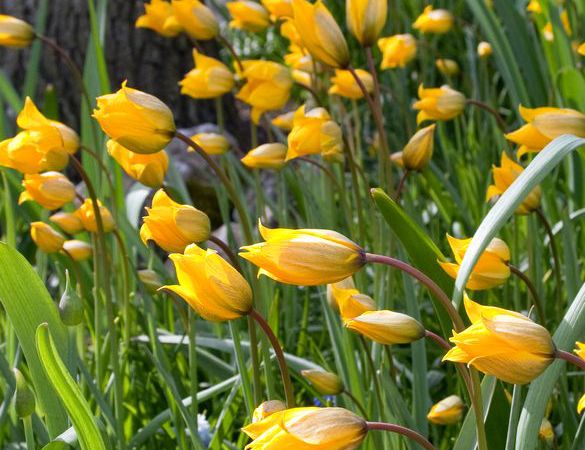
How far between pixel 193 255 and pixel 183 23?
4.25 feet

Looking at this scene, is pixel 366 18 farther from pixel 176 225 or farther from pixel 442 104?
pixel 176 225

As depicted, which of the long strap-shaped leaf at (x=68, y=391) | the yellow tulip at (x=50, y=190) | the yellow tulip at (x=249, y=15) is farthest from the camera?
the yellow tulip at (x=249, y=15)

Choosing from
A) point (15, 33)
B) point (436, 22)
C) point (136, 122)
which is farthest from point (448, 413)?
point (436, 22)

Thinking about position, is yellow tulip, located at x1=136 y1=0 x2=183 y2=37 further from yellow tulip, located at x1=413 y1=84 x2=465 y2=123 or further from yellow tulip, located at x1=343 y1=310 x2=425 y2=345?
yellow tulip, located at x1=343 y1=310 x2=425 y2=345

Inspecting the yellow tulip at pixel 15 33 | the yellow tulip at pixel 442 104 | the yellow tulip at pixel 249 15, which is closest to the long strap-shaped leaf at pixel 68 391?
the yellow tulip at pixel 442 104

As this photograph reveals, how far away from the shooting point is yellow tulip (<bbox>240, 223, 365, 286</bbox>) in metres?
0.90

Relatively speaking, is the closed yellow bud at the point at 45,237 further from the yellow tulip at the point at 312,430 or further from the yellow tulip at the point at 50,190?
the yellow tulip at the point at 312,430

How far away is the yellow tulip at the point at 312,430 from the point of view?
0.80 meters

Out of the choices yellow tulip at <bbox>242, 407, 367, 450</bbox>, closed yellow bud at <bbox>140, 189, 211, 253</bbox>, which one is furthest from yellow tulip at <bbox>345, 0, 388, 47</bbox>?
yellow tulip at <bbox>242, 407, 367, 450</bbox>

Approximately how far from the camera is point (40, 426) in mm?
1425

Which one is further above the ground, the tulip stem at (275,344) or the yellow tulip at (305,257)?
the yellow tulip at (305,257)

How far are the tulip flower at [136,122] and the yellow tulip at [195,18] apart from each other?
2.96 feet

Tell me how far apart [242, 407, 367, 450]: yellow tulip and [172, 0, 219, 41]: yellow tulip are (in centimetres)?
144

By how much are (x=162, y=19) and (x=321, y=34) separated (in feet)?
3.43
